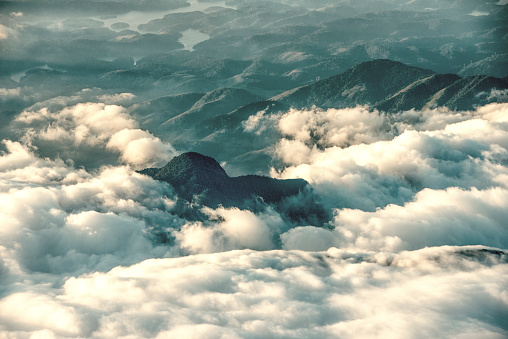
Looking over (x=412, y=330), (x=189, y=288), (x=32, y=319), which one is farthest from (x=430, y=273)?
(x=32, y=319)

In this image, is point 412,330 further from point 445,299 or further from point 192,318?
point 192,318

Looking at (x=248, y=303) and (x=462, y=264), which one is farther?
(x=462, y=264)

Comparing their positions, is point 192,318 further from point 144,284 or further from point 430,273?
point 430,273

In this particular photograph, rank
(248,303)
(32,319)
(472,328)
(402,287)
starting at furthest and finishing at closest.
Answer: (402,287)
(248,303)
(32,319)
(472,328)

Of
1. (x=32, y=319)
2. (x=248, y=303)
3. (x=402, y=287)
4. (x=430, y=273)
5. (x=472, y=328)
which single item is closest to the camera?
(x=472, y=328)

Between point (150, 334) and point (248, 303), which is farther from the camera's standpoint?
point (248, 303)

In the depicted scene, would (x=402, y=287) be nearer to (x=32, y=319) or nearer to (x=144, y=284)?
(x=144, y=284)

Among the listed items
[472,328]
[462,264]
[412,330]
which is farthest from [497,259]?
[412,330]
